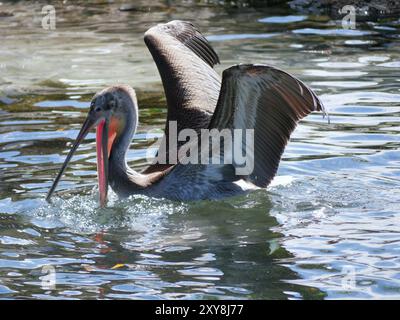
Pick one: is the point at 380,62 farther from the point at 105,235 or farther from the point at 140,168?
the point at 105,235

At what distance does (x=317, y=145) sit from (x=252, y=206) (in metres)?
1.41

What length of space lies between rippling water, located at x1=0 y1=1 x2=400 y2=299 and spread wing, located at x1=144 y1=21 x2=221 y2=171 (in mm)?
635

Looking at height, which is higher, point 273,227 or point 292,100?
point 292,100

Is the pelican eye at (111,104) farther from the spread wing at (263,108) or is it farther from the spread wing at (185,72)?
the spread wing at (263,108)

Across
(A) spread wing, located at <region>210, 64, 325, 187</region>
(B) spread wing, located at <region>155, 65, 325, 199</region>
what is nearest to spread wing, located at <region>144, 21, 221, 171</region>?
(B) spread wing, located at <region>155, 65, 325, 199</region>

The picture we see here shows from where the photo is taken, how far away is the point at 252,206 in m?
7.44

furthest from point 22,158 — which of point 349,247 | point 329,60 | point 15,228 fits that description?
point 329,60

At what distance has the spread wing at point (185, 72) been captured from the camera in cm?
832

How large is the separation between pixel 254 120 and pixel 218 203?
0.73 meters

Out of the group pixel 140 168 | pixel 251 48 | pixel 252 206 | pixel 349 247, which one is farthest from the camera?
pixel 251 48

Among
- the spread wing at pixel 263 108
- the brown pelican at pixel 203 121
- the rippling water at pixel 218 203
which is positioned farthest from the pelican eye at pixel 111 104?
the spread wing at pixel 263 108

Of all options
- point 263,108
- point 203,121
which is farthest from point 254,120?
point 203,121

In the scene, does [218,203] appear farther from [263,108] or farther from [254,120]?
[263,108]

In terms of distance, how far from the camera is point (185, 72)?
8.82m
